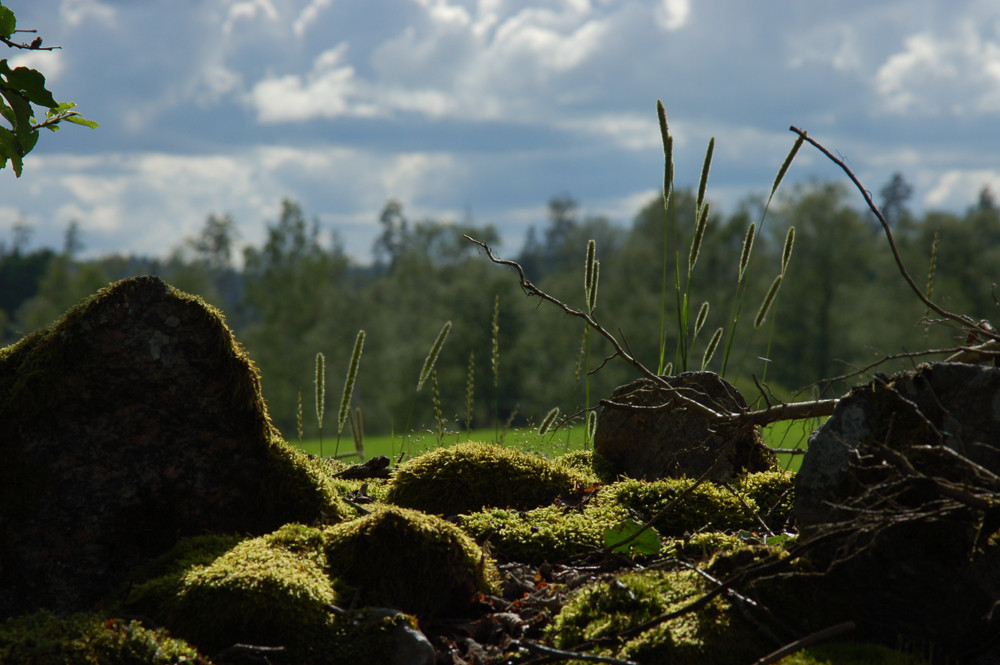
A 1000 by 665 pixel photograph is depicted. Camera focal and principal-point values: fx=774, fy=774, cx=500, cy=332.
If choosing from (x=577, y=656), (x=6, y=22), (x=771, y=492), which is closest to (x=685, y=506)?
(x=771, y=492)

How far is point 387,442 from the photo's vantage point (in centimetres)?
1065

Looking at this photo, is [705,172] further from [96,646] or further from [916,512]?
[96,646]

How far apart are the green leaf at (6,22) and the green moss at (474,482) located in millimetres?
3055

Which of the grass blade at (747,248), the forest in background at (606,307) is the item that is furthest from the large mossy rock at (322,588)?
the forest in background at (606,307)

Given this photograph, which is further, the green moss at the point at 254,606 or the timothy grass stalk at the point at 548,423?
the timothy grass stalk at the point at 548,423

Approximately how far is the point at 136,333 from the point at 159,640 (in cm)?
156

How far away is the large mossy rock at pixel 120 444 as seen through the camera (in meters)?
3.47

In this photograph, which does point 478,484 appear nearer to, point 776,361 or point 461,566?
point 461,566

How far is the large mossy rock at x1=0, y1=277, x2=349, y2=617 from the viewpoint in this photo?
347cm

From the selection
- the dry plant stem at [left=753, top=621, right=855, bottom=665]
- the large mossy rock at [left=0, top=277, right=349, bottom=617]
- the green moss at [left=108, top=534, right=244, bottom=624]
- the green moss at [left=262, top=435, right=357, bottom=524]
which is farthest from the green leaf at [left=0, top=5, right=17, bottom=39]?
the dry plant stem at [left=753, top=621, right=855, bottom=665]

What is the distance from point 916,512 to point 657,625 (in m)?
0.99

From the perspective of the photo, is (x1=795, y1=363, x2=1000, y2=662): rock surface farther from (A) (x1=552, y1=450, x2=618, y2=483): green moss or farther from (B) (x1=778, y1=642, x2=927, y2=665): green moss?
(A) (x1=552, y1=450, x2=618, y2=483): green moss

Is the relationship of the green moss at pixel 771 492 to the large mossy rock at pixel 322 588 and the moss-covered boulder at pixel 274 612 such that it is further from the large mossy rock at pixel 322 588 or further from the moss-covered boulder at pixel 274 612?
the moss-covered boulder at pixel 274 612

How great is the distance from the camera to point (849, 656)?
104 inches
